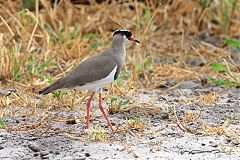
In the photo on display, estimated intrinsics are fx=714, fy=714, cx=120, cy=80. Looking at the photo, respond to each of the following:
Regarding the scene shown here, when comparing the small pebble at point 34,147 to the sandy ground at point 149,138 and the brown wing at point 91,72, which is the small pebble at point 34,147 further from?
the brown wing at point 91,72

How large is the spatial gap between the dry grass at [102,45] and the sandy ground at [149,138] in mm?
171

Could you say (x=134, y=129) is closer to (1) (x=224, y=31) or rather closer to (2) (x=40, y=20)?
(2) (x=40, y=20)

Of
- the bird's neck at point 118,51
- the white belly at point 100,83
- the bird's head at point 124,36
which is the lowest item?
the white belly at point 100,83

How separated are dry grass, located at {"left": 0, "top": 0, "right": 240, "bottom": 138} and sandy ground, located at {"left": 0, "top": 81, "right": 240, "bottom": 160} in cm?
17

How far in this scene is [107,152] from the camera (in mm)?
4133

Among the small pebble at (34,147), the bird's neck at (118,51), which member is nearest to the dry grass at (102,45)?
the bird's neck at (118,51)

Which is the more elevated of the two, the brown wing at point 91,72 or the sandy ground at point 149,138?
the brown wing at point 91,72

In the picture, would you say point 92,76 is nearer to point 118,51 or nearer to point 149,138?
point 118,51

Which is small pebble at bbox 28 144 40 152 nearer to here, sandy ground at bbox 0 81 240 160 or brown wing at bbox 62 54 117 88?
sandy ground at bbox 0 81 240 160

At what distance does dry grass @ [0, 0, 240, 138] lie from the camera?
5.89 metres

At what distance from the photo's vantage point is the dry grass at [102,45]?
5.89 meters

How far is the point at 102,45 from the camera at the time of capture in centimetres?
729

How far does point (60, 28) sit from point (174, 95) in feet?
6.56

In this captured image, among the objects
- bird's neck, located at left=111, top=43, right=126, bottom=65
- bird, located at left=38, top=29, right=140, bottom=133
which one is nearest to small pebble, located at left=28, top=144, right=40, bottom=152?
bird, located at left=38, top=29, right=140, bottom=133
